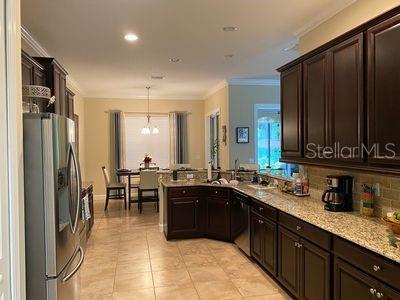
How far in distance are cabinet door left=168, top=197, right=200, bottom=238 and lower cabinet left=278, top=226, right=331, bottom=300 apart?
6.55ft

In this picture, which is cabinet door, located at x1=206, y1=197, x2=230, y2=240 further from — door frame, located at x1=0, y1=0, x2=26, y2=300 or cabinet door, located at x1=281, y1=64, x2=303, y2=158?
door frame, located at x1=0, y1=0, x2=26, y2=300

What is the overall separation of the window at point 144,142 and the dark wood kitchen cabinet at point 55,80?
14.2 ft

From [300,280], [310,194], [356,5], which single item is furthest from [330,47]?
[300,280]

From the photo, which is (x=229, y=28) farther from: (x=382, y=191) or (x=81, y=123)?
(x=81, y=123)

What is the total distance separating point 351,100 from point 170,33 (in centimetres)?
232

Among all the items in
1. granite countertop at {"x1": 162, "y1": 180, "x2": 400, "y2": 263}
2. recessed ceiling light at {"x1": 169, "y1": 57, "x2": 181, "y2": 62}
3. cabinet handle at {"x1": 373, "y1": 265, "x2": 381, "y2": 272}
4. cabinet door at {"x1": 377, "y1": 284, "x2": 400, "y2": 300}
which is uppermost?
recessed ceiling light at {"x1": 169, "y1": 57, "x2": 181, "y2": 62}

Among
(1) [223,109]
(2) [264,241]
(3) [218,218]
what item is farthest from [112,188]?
(2) [264,241]

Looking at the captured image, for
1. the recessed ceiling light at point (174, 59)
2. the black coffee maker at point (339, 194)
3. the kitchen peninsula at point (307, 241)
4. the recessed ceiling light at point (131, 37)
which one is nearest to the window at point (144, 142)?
the recessed ceiling light at point (174, 59)

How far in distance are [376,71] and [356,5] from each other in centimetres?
103

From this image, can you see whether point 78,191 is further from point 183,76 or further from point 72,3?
point 183,76

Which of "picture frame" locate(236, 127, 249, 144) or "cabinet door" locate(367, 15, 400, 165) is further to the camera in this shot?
"picture frame" locate(236, 127, 249, 144)

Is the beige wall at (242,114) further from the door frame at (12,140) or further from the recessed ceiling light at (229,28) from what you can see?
the door frame at (12,140)

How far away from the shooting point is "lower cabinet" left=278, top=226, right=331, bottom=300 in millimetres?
2330

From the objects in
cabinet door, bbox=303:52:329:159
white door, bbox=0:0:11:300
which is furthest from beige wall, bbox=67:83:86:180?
white door, bbox=0:0:11:300
